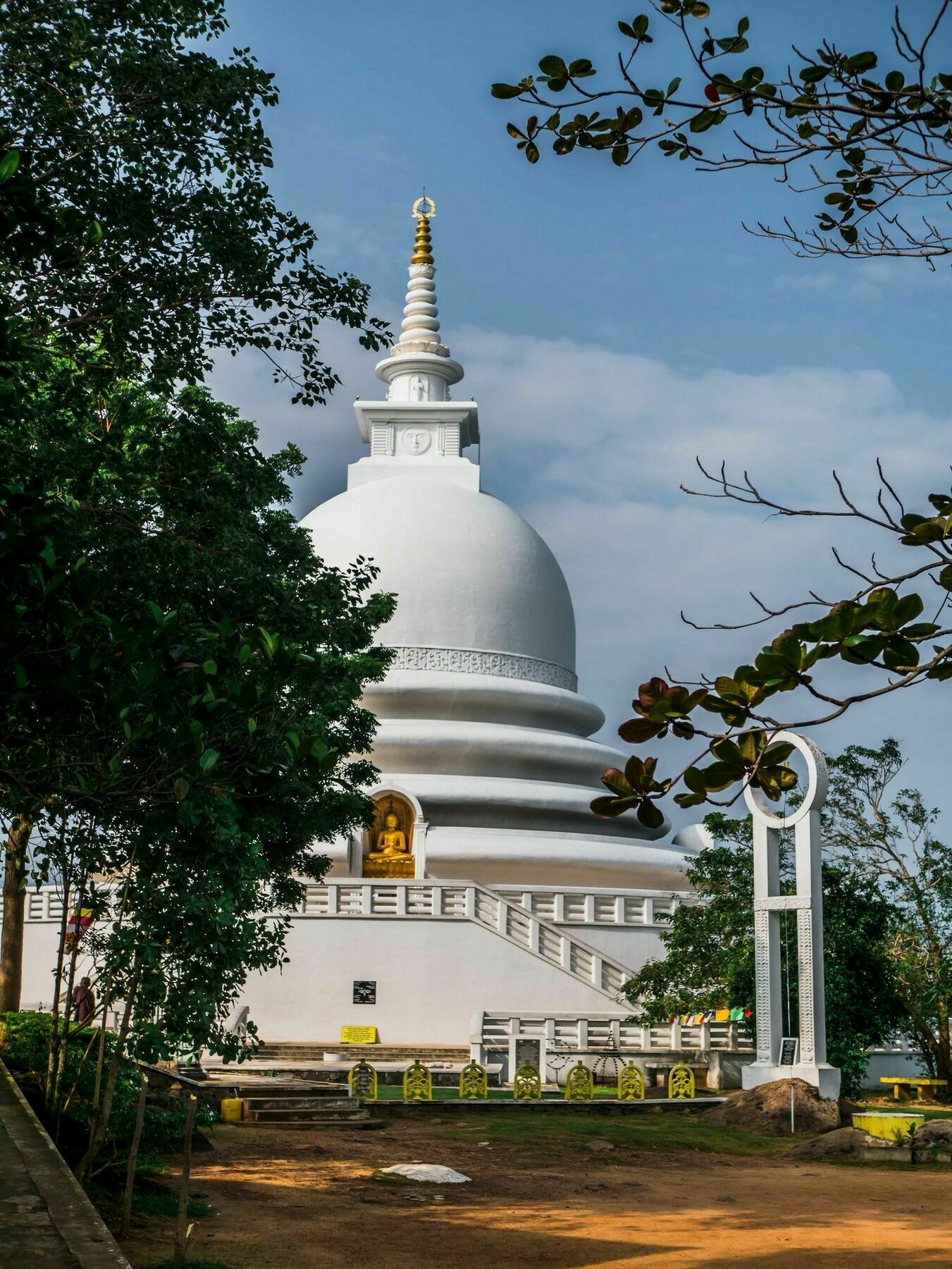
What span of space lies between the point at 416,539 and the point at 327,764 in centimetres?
2710

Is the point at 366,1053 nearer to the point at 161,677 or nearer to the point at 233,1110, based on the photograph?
the point at 233,1110

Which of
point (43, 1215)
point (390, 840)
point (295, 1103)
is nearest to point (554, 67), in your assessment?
point (43, 1215)

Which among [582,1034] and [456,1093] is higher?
[582,1034]

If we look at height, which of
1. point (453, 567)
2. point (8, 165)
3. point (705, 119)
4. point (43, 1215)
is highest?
point (453, 567)

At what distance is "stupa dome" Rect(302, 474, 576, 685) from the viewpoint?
1289 inches

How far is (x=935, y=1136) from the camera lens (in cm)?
1527

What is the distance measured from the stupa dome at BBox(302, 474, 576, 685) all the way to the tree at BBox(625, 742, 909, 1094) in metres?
9.02

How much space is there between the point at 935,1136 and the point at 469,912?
38.1 feet

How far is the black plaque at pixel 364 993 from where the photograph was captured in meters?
25.2

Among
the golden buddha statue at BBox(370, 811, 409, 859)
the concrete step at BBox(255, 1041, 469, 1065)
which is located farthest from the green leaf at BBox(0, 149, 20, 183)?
the golden buddha statue at BBox(370, 811, 409, 859)

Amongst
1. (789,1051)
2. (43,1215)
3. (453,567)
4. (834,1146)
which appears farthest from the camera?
(453,567)

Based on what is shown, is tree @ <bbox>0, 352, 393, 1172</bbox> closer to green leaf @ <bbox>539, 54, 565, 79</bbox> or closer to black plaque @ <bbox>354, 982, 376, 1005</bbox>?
green leaf @ <bbox>539, 54, 565, 79</bbox>

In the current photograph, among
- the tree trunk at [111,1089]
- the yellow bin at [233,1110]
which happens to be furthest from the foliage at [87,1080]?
the yellow bin at [233,1110]

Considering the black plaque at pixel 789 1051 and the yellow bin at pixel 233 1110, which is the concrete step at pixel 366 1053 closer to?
the black plaque at pixel 789 1051
